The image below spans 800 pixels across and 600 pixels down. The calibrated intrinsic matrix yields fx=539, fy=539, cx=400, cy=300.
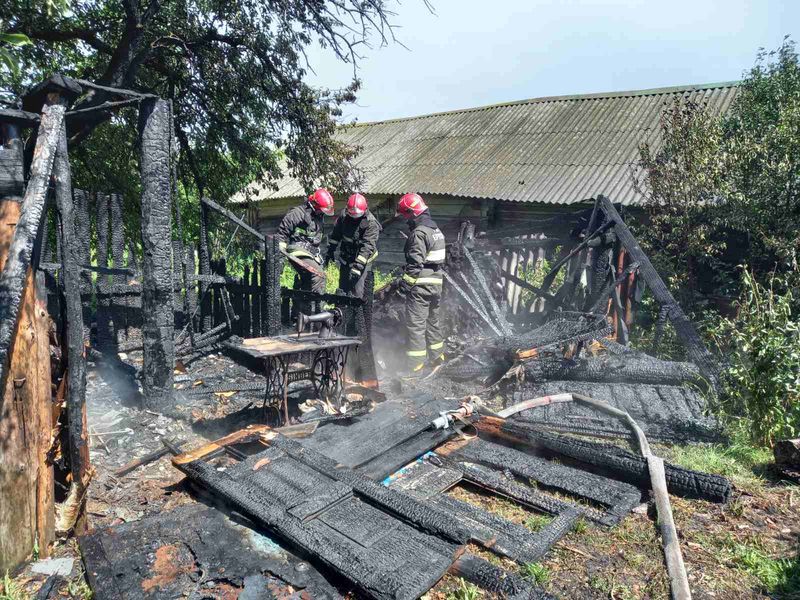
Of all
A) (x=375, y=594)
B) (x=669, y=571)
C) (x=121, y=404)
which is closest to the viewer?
(x=375, y=594)

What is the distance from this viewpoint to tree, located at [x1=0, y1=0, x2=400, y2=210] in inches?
310

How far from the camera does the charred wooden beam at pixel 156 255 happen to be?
17.3 ft

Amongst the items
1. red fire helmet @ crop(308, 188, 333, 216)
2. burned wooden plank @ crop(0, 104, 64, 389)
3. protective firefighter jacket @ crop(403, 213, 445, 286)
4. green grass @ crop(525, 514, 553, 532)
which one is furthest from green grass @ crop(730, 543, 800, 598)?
red fire helmet @ crop(308, 188, 333, 216)

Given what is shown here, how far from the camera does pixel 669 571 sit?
3215 millimetres

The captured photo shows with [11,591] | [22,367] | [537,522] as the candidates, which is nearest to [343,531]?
[537,522]

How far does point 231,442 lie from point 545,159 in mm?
11763

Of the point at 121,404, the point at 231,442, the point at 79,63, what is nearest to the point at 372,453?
the point at 231,442

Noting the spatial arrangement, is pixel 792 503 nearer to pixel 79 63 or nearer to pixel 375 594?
pixel 375 594

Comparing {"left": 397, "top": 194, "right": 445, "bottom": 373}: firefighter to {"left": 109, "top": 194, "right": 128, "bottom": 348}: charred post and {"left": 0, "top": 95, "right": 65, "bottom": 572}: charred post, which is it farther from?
{"left": 0, "top": 95, "right": 65, "bottom": 572}: charred post

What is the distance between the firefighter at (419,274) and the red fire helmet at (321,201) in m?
1.78

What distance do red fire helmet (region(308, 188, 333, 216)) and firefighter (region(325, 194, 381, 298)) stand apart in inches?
17.3

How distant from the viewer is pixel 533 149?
48.2 ft

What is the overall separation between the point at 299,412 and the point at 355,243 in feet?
11.9

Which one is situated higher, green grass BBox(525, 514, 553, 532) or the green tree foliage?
the green tree foliage
